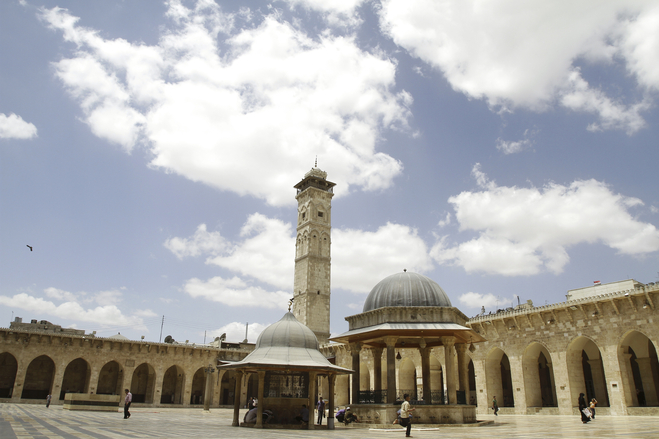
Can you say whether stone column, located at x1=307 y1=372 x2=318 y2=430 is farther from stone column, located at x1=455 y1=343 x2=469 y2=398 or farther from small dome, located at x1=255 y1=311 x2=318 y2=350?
stone column, located at x1=455 y1=343 x2=469 y2=398

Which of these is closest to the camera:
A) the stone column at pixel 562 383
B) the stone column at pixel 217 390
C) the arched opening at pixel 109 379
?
the stone column at pixel 562 383

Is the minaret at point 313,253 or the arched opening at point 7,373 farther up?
the minaret at point 313,253

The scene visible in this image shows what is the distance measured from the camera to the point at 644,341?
21625mm

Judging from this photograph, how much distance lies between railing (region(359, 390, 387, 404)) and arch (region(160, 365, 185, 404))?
25.3 meters

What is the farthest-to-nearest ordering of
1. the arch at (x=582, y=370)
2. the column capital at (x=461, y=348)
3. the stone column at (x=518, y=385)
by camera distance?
the stone column at (x=518, y=385)
the arch at (x=582, y=370)
the column capital at (x=461, y=348)

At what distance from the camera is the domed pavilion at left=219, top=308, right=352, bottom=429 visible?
12812 millimetres

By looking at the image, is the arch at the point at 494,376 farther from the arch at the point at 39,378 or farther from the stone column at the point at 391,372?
the arch at the point at 39,378

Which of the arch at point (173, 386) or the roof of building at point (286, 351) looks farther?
the arch at point (173, 386)

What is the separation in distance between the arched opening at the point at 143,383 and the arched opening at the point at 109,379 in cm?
131

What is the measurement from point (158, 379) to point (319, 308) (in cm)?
1480

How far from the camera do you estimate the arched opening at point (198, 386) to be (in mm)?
Answer: 39312

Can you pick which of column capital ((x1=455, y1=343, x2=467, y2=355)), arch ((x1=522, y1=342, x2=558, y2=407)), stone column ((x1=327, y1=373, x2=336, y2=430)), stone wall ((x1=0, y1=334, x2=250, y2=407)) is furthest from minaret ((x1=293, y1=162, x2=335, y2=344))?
stone column ((x1=327, y1=373, x2=336, y2=430))

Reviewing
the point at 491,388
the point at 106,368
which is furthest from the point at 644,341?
the point at 106,368

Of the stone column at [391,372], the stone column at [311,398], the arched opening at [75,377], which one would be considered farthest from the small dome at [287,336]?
the arched opening at [75,377]
